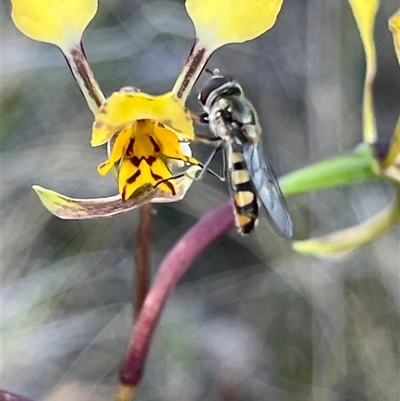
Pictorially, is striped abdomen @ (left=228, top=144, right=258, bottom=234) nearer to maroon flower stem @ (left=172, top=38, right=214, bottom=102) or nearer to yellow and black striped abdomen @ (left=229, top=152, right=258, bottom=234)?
yellow and black striped abdomen @ (left=229, top=152, right=258, bottom=234)

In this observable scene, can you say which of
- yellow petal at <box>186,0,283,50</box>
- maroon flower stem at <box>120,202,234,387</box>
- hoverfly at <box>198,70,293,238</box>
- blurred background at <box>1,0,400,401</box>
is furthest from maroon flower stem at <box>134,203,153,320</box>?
blurred background at <box>1,0,400,401</box>

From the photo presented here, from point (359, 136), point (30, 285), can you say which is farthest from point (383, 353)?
point (30, 285)

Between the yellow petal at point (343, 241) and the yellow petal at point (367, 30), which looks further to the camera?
the yellow petal at point (343, 241)

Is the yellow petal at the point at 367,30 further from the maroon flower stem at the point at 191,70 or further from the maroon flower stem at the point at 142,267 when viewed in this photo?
the maroon flower stem at the point at 142,267

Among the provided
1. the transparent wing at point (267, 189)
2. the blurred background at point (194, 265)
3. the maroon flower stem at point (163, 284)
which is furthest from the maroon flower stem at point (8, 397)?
the blurred background at point (194, 265)

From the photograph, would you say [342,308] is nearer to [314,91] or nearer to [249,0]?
[314,91]

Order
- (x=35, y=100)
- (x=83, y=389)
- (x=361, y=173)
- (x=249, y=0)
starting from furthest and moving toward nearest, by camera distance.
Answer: (x=35, y=100)
(x=83, y=389)
(x=361, y=173)
(x=249, y=0)

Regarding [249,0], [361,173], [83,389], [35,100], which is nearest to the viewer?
[249,0]
